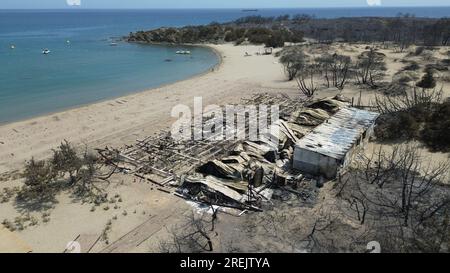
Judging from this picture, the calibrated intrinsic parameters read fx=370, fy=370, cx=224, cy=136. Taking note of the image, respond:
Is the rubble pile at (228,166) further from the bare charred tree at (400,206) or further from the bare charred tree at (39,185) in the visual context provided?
the bare charred tree at (39,185)

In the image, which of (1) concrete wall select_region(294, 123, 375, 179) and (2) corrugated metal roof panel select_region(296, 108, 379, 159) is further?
(2) corrugated metal roof panel select_region(296, 108, 379, 159)

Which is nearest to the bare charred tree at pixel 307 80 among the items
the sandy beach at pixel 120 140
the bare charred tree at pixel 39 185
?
Answer: the sandy beach at pixel 120 140

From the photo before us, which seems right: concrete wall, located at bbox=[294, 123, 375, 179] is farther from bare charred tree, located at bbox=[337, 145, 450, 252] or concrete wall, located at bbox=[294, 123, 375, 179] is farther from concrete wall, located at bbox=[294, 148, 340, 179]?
bare charred tree, located at bbox=[337, 145, 450, 252]

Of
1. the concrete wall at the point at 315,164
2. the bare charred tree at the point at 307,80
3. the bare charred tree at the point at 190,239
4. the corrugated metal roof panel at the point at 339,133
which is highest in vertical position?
the bare charred tree at the point at 307,80

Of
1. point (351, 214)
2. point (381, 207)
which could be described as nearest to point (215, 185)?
point (351, 214)

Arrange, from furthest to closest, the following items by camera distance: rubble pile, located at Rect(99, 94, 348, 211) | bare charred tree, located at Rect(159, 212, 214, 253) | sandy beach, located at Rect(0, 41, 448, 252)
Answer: rubble pile, located at Rect(99, 94, 348, 211)
sandy beach, located at Rect(0, 41, 448, 252)
bare charred tree, located at Rect(159, 212, 214, 253)

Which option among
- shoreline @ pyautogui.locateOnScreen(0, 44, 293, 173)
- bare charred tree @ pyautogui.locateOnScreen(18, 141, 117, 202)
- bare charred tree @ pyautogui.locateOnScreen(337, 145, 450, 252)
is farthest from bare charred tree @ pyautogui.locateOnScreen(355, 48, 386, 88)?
bare charred tree @ pyautogui.locateOnScreen(18, 141, 117, 202)

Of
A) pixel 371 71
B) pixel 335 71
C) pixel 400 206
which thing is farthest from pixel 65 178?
pixel 371 71
